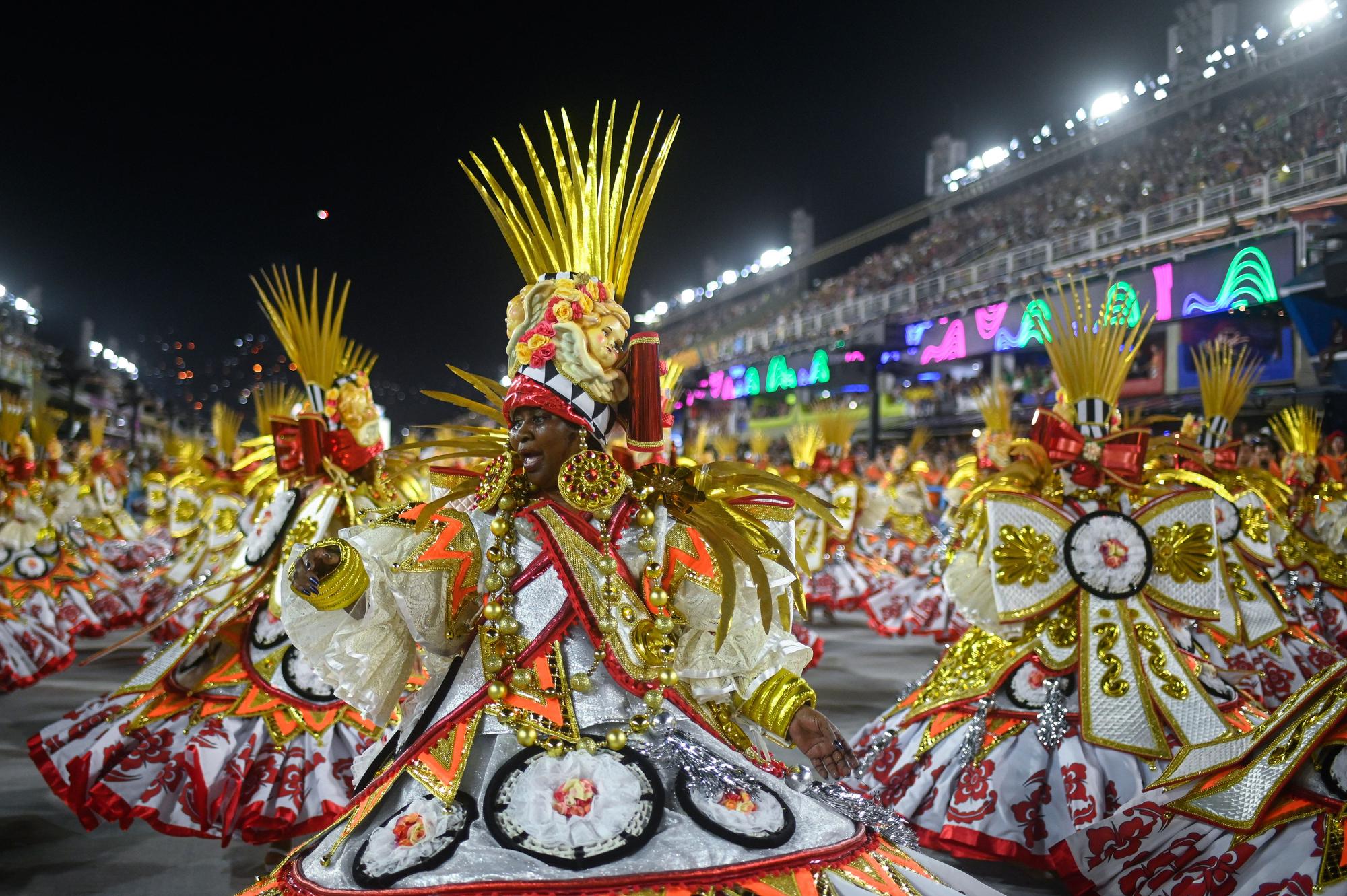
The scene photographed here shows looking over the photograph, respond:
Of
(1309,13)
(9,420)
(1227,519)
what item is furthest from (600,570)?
(1309,13)

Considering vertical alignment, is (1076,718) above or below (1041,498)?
below

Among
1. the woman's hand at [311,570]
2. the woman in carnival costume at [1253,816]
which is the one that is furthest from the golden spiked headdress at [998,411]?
the woman's hand at [311,570]

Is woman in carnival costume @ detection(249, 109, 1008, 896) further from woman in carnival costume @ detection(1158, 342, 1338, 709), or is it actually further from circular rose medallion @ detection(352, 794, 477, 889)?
woman in carnival costume @ detection(1158, 342, 1338, 709)

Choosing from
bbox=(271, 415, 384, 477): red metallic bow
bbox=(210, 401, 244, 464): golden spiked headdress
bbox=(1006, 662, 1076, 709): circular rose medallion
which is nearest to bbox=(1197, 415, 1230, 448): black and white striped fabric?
bbox=(1006, 662, 1076, 709): circular rose medallion

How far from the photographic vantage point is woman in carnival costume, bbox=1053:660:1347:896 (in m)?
2.47

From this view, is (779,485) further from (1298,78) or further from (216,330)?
(1298,78)

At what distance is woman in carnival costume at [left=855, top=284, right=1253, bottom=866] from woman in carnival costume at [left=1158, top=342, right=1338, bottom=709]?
9.2 inches

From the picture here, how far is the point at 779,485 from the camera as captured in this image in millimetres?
2199

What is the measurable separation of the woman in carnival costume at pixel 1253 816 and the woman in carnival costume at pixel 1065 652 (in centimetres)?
47

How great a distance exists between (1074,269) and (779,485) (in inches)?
545

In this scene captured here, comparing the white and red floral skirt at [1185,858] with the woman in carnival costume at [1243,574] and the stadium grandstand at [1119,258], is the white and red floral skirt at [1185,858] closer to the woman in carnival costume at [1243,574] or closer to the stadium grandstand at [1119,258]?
the woman in carnival costume at [1243,574]

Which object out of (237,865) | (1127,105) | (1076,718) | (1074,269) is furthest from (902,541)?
(1127,105)

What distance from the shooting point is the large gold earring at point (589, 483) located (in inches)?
82.2

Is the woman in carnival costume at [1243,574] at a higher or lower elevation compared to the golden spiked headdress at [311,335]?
lower
